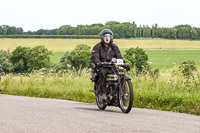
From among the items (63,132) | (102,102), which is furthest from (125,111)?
(63,132)

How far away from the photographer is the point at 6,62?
99.6m

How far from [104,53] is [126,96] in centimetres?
132

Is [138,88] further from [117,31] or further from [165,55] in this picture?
[117,31]

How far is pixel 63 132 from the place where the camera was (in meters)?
5.72

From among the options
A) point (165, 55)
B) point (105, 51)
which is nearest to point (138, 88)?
point (105, 51)

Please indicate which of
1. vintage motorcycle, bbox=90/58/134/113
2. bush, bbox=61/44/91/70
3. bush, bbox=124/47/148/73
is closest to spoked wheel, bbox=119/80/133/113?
vintage motorcycle, bbox=90/58/134/113

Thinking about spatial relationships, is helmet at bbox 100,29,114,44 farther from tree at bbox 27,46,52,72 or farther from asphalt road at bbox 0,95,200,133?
tree at bbox 27,46,52,72

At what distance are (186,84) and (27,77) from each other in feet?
28.1

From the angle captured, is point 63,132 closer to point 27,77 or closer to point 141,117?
point 141,117

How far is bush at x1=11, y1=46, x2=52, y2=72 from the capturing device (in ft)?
335

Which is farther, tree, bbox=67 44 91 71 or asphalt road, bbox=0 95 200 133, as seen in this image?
tree, bbox=67 44 91 71

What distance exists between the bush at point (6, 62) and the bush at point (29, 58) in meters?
1.25

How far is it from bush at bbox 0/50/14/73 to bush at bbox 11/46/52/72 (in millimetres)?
1252

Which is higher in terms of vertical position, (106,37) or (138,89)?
(106,37)
